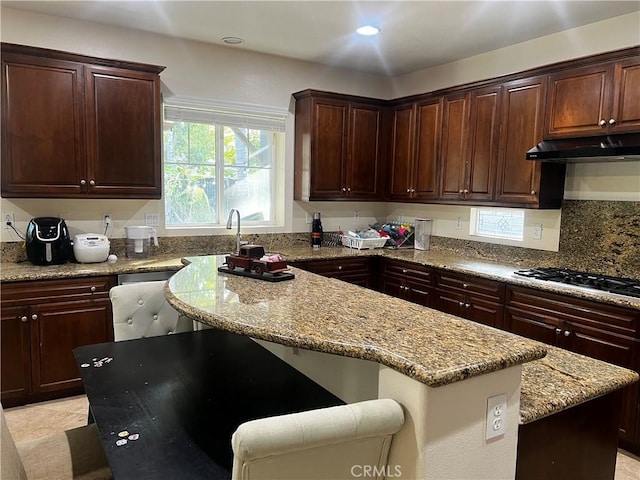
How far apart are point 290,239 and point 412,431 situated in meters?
3.67

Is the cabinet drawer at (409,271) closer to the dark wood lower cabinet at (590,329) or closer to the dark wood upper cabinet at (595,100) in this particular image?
the dark wood lower cabinet at (590,329)

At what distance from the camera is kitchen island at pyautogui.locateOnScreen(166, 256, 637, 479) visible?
45.1 inches

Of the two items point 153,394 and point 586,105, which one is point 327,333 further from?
point 586,105

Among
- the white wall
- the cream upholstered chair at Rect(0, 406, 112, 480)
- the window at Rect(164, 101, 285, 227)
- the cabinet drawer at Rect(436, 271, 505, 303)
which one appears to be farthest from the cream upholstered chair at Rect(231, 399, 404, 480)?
the window at Rect(164, 101, 285, 227)

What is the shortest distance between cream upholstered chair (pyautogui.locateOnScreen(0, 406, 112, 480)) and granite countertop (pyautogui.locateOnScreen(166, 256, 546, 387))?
1.95 ft

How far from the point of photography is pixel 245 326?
145cm

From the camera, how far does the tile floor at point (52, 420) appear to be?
267cm

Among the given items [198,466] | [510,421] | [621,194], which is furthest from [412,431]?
[621,194]

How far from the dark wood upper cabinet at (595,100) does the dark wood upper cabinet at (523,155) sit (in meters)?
0.11

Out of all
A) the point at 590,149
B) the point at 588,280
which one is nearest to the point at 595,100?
the point at 590,149

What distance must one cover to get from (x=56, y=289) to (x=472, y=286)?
295 cm

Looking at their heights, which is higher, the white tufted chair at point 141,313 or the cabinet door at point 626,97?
the cabinet door at point 626,97

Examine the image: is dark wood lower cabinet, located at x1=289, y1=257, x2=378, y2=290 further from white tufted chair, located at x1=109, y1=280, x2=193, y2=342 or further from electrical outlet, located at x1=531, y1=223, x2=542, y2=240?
white tufted chair, located at x1=109, y1=280, x2=193, y2=342

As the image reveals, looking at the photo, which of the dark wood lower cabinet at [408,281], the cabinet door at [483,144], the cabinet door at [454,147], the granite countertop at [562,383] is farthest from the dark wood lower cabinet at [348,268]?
the granite countertop at [562,383]
